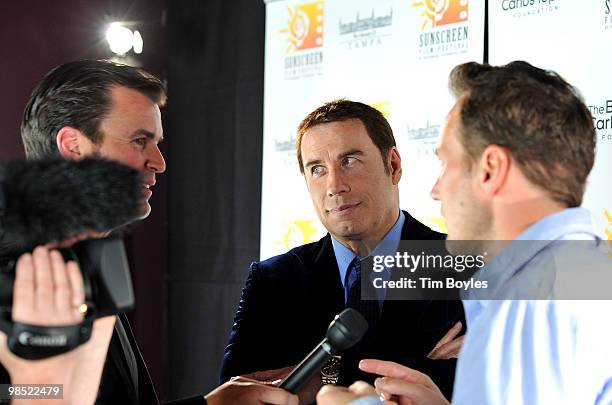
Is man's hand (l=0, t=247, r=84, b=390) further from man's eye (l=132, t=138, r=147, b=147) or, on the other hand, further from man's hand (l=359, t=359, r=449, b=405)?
man's eye (l=132, t=138, r=147, b=147)

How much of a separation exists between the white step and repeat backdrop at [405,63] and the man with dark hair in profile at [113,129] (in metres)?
1.03

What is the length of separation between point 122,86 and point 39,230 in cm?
134

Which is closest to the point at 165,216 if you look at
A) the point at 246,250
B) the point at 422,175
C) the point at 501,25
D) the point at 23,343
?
the point at 246,250

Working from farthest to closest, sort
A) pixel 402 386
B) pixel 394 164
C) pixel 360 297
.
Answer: pixel 394 164 < pixel 360 297 < pixel 402 386

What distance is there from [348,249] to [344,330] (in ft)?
4.05

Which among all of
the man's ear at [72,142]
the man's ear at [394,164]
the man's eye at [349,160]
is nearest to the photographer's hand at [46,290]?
the man's ear at [72,142]

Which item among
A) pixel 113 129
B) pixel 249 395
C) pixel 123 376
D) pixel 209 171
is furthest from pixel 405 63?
pixel 123 376

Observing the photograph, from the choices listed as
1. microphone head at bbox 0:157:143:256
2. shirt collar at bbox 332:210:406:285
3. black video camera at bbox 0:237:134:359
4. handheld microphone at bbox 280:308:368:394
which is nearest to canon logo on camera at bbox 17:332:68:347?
black video camera at bbox 0:237:134:359

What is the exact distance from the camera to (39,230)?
3.68 ft

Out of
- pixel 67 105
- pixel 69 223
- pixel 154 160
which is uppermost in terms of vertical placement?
pixel 67 105

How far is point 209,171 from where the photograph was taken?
17.3 feet

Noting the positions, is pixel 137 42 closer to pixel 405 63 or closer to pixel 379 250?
pixel 405 63

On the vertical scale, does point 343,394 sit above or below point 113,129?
below

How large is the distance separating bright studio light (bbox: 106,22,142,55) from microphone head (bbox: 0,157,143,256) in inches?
167
